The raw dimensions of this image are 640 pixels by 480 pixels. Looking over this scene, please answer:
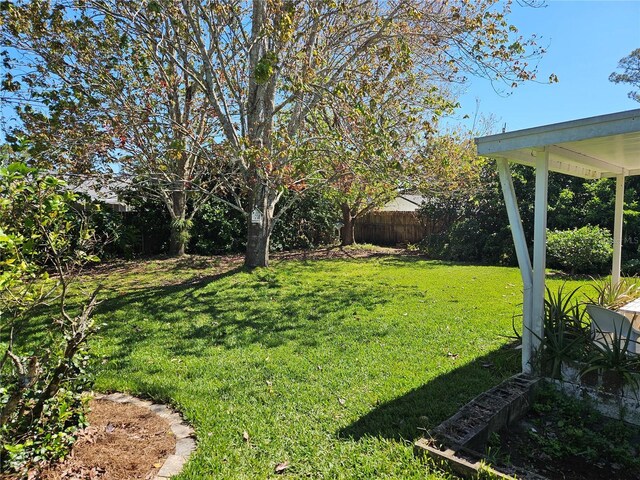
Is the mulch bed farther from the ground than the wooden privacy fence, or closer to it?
closer to it

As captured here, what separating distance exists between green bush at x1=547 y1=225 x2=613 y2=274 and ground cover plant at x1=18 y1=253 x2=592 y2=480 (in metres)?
2.45

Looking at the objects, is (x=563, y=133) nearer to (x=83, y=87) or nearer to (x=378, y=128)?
(x=378, y=128)

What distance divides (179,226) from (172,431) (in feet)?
33.2

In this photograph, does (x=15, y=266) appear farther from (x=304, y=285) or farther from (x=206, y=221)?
(x=206, y=221)

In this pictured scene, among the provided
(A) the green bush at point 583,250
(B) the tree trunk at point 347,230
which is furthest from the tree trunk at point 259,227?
(A) the green bush at point 583,250

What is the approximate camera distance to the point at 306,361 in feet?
15.4

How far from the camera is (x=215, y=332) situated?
5.88m

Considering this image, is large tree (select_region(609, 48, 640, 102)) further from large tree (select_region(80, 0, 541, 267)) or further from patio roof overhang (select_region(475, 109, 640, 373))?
patio roof overhang (select_region(475, 109, 640, 373))

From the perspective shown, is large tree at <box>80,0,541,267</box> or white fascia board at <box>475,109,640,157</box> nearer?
white fascia board at <box>475,109,640,157</box>

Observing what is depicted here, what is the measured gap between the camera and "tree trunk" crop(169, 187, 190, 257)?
1272 centimetres

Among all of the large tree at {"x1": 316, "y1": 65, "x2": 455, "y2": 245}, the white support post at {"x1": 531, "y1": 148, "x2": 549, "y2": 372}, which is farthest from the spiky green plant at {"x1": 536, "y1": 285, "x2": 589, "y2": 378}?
the large tree at {"x1": 316, "y1": 65, "x2": 455, "y2": 245}

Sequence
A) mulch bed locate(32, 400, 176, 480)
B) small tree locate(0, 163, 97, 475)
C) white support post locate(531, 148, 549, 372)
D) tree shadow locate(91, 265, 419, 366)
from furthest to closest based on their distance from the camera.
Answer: tree shadow locate(91, 265, 419, 366) < white support post locate(531, 148, 549, 372) < mulch bed locate(32, 400, 176, 480) < small tree locate(0, 163, 97, 475)

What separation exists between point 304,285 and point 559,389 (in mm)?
6095

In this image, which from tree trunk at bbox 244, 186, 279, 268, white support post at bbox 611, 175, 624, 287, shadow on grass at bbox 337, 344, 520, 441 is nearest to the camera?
shadow on grass at bbox 337, 344, 520, 441
